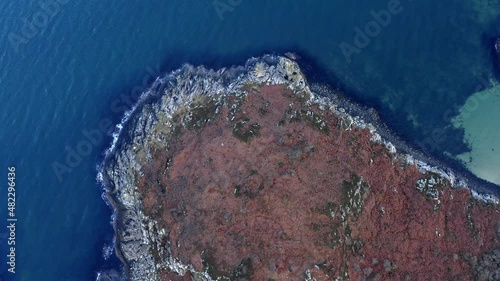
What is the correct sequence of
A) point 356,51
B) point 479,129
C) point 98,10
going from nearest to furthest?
1. point 479,129
2. point 356,51
3. point 98,10

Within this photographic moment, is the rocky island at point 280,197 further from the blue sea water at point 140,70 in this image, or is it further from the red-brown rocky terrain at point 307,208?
the blue sea water at point 140,70

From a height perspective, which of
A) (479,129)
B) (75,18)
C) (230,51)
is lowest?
(479,129)

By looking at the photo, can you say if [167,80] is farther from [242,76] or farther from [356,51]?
[356,51]

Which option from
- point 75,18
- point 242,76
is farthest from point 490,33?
point 75,18

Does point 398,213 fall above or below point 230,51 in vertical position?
below

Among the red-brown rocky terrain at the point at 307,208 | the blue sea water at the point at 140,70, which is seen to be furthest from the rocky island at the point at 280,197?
the blue sea water at the point at 140,70
